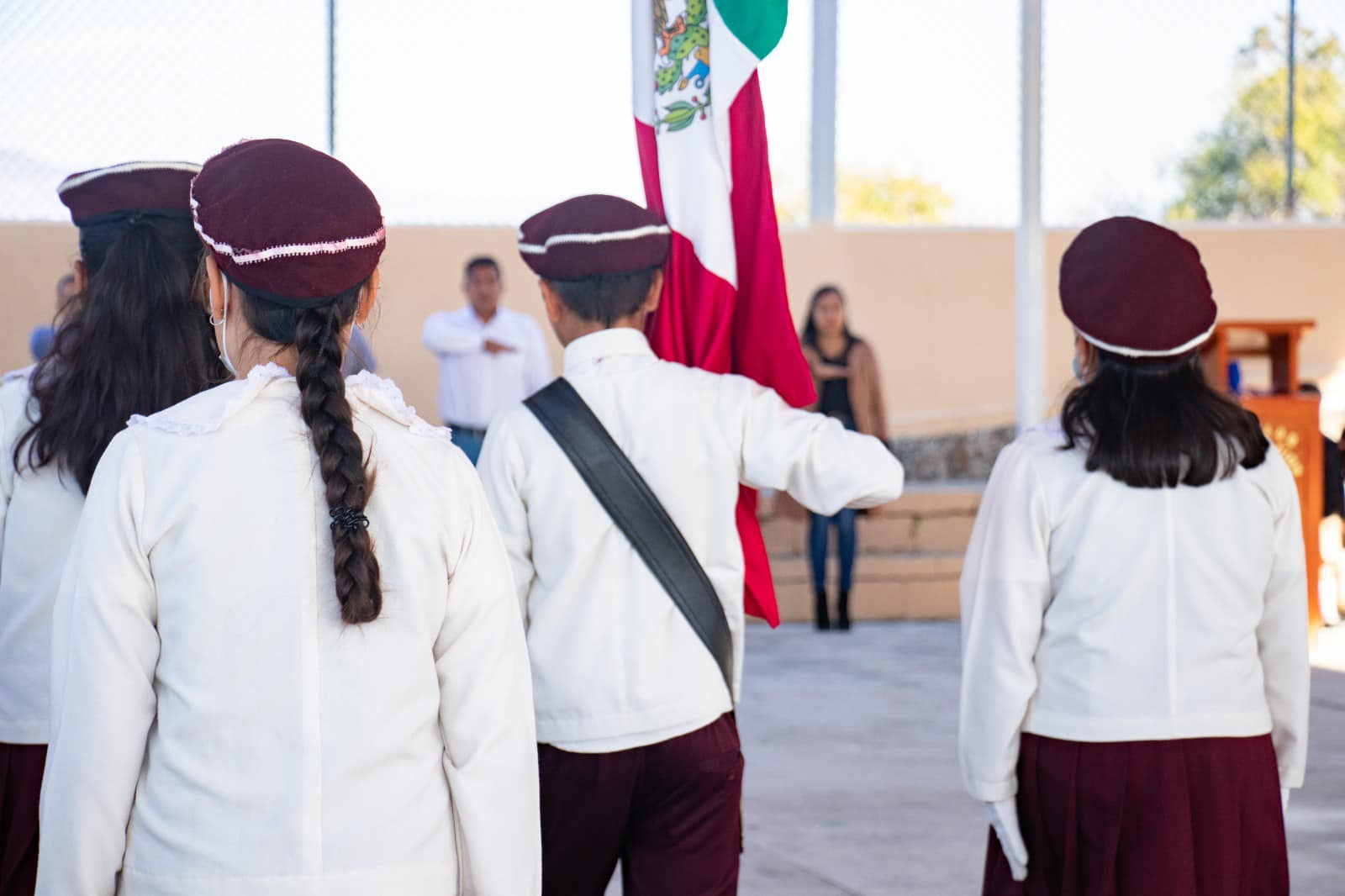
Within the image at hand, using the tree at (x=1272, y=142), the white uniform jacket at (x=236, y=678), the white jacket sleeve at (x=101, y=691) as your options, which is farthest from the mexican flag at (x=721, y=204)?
the tree at (x=1272, y=142)

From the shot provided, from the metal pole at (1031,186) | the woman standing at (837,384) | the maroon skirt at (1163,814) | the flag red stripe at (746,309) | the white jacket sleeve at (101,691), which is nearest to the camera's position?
the white jacket sleeve at (101,691)

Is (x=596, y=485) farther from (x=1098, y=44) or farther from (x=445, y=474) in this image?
(x=1098, y=44)

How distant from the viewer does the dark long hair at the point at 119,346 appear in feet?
6.47

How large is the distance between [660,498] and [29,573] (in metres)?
0.90

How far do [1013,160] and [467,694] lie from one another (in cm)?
950

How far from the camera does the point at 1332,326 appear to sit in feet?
32.4

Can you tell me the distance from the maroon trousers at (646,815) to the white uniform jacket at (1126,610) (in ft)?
1.33

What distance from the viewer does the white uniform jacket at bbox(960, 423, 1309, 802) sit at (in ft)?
7.43

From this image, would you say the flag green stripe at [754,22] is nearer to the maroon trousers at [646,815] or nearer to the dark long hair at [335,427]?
the maroon trousers at [646,815]

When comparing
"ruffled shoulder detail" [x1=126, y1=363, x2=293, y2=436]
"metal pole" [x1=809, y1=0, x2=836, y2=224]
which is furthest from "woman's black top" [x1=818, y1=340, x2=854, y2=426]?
"ruffled shoulder detail" [x1=126, y1=363, x2=293, y2=436]

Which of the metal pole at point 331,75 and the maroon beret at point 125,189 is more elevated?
the metal pole at point 331,75

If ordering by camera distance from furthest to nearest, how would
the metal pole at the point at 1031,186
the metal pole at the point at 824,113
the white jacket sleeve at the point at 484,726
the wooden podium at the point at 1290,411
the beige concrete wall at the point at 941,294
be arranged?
the metal pole at the point at 824,113 → the beige concrete wall at the point at 941,294 → the wooden podium at the point at 1290,411 → the metal pole at the point at 1031,186 → the white jacket sleeve at the point at 484,726

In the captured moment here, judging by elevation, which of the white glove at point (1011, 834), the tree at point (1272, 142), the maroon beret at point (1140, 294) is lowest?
the white glove at point (1011, 834)

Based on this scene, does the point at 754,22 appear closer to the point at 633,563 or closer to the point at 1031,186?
the point at 633,563
